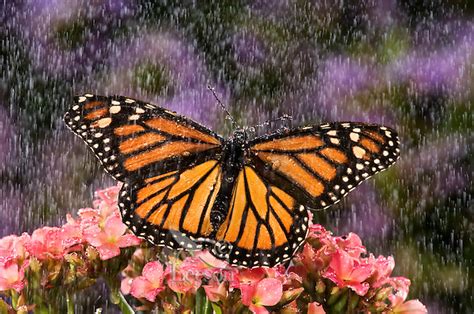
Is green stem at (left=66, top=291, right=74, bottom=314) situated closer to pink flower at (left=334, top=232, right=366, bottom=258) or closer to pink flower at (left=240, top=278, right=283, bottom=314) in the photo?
pink flower at (left=240, top=278, right=283, bottom=314)

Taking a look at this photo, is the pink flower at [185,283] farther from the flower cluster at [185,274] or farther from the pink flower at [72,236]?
the pink flower at [72,236]

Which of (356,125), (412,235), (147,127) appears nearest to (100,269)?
(147,127)

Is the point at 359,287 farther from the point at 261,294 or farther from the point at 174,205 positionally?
the point at 174,205

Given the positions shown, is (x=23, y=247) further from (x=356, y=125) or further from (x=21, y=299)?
(x=356, y=125)

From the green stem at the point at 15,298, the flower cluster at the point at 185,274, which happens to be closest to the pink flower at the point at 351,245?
the flower cluster at the point at 185,274

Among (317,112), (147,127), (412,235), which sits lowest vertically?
(412,235)

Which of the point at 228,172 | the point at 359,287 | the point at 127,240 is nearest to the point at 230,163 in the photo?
the point at 228,172
